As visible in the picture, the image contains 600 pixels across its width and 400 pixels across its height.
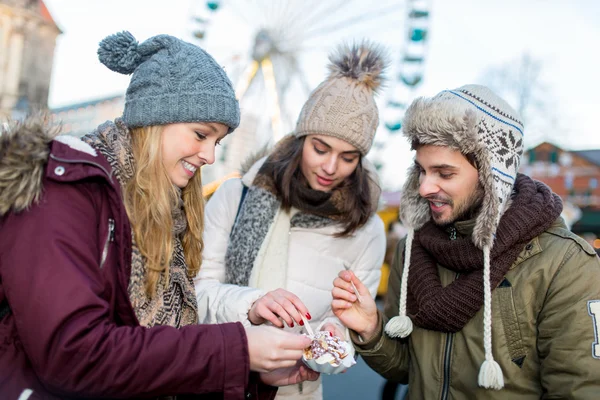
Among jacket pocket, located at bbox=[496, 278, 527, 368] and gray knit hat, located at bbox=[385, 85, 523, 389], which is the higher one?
gray knit hat, located at bbox=[385, 85, 523, 389]

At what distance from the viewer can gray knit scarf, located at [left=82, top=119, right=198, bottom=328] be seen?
142cm

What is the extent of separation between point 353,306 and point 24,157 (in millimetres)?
1340

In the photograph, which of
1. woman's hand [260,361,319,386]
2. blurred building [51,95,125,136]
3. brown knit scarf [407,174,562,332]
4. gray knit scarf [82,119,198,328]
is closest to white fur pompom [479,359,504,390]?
brown knit scarf [407,174,562,332]

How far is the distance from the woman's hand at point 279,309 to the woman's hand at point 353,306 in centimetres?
26

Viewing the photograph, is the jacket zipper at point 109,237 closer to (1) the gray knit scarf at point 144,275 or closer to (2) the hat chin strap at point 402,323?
(1) the gray knit scarf at point 144,275

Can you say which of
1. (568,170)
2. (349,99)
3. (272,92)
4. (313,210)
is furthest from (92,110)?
(568,170)

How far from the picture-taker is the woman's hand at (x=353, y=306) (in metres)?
1.97

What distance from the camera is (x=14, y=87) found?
19781 millimetres

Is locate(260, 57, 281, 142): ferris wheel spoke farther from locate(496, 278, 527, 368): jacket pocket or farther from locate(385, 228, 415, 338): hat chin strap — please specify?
locate(496, 278, 527, 368): jacket pocket

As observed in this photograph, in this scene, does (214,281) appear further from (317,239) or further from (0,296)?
(0,296)

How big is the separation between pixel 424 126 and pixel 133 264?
1.27 m

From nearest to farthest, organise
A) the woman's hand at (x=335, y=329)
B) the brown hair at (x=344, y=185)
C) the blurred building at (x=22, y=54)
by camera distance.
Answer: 1. the woman's hand at (x=335, y=329)
2. the brown hair at (x=344, y=185)
3. the blurred building at (x=22, y=54)

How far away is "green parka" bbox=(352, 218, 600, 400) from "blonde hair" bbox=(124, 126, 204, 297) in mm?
982

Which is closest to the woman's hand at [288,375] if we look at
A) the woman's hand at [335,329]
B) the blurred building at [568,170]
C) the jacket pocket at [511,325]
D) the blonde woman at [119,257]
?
the blonde woman at [119,257]
